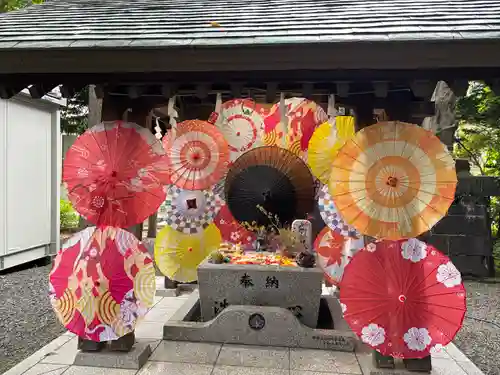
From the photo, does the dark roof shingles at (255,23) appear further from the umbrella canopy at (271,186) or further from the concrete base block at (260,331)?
the concrete base block at (260,331)

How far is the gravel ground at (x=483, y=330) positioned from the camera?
4.78 metres

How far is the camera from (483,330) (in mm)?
5875

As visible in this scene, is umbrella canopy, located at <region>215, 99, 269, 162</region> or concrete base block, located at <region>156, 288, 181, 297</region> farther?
umbrella canopy, located at <region>215, 99, 269, 162</region>

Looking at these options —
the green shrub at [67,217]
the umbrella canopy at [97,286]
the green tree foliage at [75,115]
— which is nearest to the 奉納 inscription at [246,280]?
the umbrella canopy at [97,286]

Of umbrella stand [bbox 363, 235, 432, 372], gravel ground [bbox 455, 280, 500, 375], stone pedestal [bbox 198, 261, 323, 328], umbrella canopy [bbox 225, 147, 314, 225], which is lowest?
gravel ground [bbox 455, 280, 500, 375]

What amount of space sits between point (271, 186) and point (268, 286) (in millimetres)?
2220

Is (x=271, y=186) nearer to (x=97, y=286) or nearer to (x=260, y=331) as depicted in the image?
(x=260, y=331)

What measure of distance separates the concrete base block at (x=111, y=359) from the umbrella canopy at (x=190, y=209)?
9.17 feet

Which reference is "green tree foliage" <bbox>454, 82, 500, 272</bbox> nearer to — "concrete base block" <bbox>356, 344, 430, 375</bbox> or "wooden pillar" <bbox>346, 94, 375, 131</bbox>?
"wooden pillar" <bbox>346, 94, 375, 131</bbox>

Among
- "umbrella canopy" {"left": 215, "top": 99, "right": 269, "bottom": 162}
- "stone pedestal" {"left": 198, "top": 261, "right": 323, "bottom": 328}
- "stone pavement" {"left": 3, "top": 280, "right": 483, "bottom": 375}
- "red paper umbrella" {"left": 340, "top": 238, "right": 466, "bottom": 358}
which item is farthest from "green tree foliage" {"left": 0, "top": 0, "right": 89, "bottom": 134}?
"red paper umbrella" {"left": 340, "top": 238, "right": 466, "bottom": 358}

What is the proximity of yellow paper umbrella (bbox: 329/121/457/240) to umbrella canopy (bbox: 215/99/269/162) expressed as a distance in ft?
12.2

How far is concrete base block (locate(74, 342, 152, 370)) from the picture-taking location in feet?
12.9

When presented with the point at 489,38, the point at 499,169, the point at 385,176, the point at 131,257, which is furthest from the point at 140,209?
the point at 499,169

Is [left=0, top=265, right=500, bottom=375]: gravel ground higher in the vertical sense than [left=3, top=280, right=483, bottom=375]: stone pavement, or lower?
lower
